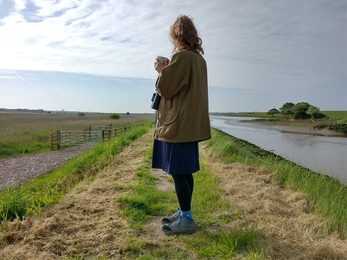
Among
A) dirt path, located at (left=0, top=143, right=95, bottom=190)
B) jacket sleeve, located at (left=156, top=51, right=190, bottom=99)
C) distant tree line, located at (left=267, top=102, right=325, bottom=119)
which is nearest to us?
jacket sleeve, located at (left=156, top=51, right=190, bottom=99)

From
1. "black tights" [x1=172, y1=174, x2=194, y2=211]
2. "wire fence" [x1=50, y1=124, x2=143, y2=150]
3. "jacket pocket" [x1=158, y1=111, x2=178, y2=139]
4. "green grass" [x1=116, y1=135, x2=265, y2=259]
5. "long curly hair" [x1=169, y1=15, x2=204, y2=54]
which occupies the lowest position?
"wire fence" [x1=50, y1=124, x2=143, y2=150]

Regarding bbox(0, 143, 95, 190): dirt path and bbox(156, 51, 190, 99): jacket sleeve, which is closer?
bbox(156, 51, 190, 99): jacket sleeve

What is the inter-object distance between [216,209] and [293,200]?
1263 mm

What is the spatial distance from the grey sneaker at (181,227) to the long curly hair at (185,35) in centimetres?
165

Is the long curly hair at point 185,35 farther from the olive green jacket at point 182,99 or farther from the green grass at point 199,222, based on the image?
the green grass at point 199,222

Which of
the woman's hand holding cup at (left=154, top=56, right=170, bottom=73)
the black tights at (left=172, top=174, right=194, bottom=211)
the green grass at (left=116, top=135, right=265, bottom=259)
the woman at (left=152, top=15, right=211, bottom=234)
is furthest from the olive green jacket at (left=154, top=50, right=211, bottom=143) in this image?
the green grass at (left=116, top=135, right=265, bottom=259)

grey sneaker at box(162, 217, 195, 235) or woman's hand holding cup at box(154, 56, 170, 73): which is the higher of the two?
woman's hand holding cup at box(154, 56, 170, 73)

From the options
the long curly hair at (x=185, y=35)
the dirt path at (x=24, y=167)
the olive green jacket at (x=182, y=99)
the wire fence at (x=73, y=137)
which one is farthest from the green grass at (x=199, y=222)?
the wire fence at (x=73, y=137)

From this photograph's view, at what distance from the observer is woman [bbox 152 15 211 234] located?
2498 mm

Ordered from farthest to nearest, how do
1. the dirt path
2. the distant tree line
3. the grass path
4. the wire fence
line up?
the distant tree line
the wire fence
the dirt path
the grass path

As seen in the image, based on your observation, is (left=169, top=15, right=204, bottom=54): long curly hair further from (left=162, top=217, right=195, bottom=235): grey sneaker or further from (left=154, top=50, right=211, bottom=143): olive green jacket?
(left=162, top=217, right=195, bottom=235): grey sneaker

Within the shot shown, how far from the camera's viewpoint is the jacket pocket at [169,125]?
8.27 ft

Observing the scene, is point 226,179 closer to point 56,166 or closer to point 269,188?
point 269,188

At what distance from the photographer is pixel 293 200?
3920 millimetres
